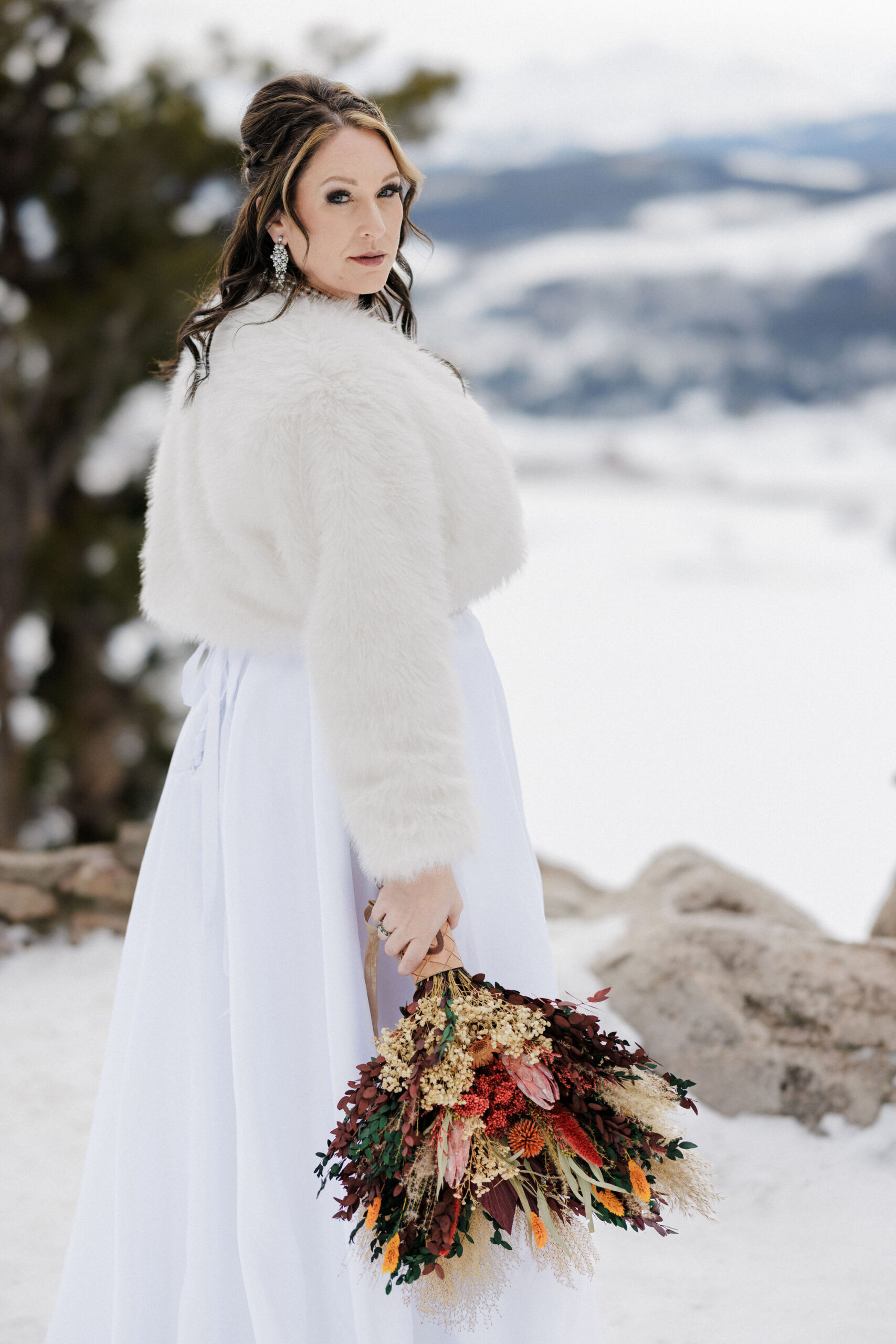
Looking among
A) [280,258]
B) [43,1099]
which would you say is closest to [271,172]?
[280,258]

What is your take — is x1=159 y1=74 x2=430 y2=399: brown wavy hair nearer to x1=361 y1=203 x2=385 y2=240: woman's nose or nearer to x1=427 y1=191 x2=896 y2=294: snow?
x1=361 y1=203 x2=385 y2=240: woman's nose

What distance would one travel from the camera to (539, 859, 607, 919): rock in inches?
137

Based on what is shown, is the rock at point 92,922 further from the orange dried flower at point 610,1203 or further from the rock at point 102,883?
the orange dried flower at point 610,1203

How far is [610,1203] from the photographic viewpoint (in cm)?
Result: 106

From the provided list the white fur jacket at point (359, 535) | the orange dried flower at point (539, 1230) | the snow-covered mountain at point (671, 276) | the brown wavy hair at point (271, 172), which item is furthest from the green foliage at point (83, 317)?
the orange dried flower at point (539, 1230)

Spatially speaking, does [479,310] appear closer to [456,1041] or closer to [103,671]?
[103,671]

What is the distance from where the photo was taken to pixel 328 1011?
119cm

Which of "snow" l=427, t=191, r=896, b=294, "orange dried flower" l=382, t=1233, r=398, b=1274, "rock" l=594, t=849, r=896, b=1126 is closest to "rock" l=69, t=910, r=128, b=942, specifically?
"rock" l=594, t=849, r=896, b=1126

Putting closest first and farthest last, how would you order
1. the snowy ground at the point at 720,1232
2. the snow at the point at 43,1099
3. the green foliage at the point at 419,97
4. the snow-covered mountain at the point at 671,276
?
the snowy ground at the point at 720,1232 < the snow at the point at 43,1099 < the green foliage at the point at 419,97 < the snow-covered mountain at the point at 671,276

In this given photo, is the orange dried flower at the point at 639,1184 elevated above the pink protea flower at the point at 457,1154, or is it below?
below

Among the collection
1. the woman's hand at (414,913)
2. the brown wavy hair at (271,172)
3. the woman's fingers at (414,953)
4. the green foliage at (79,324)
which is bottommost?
the woman's fingers at (414,953)

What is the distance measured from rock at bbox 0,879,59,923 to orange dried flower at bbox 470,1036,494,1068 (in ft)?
8.39

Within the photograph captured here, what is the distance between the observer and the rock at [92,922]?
10.8 feet

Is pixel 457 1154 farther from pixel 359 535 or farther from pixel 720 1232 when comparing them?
pixel 720 1232
